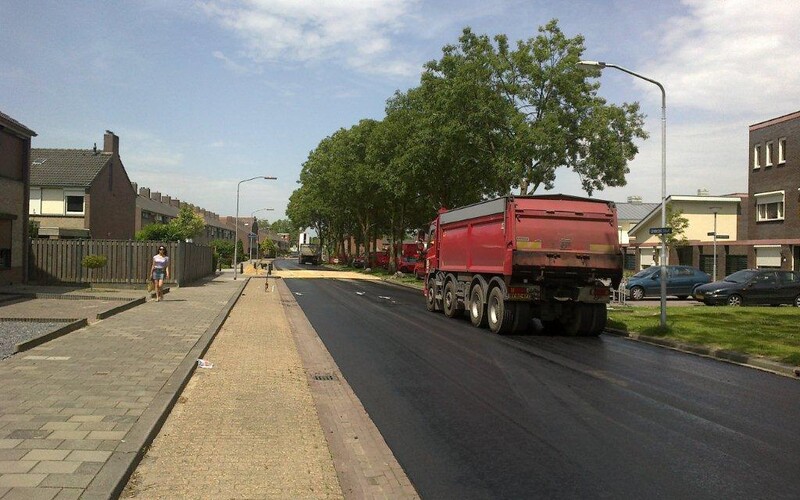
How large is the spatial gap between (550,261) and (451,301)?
532 centimetres

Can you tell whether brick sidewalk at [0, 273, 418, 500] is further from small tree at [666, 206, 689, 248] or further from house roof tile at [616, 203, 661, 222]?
house roof tile at [616, 203, 661, 222]

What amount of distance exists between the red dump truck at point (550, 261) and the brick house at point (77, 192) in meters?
35.0

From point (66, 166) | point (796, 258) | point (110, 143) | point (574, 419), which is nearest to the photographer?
point (574, 419)

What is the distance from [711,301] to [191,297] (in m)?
18.8

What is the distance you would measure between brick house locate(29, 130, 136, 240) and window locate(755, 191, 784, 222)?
135ft

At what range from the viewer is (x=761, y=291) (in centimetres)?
2367

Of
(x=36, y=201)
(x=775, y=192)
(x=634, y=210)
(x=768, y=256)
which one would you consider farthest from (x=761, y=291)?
(x=634, y=210)

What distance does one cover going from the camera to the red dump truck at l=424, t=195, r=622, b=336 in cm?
1428

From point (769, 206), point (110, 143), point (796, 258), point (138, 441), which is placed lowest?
point (138, 441)

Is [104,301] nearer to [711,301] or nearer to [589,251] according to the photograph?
[589,251]

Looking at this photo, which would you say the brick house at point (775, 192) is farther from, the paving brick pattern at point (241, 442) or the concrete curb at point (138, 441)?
the concrete curb at point (138, 441)

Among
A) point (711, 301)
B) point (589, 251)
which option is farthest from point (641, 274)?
point (589, 251)

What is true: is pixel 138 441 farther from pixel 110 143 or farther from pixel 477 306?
pixel 110 143

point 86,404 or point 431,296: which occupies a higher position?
point 431,296
